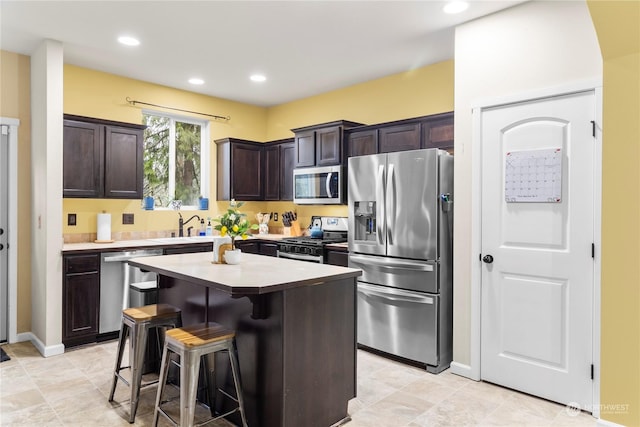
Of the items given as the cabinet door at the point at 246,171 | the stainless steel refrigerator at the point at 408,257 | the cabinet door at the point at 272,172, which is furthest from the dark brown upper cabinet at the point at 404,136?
the cabinet door at the point at 246,171

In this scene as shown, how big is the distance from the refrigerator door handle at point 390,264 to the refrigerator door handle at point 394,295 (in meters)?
0.22

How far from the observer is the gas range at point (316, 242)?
179 inches

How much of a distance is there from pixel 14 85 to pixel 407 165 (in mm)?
3894

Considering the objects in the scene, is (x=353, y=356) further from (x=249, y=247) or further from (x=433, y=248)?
(x=249, y=247)

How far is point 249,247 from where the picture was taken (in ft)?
17.3

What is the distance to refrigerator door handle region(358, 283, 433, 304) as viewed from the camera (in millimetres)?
3544

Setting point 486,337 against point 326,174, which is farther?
point 326,174

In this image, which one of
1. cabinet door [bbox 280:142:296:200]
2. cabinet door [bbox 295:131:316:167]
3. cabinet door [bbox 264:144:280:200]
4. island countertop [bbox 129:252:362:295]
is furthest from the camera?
cabinet door [bbox 264:144:280:200]

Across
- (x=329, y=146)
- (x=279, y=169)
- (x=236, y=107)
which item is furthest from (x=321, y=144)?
(x=236, y=107)

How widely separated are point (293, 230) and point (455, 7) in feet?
11.3

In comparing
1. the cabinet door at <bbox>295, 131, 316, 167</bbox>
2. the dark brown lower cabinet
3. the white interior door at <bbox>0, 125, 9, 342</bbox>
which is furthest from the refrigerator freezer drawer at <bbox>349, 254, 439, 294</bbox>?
the white interior door at <bbox>0, 125, 9, 342</bbox>

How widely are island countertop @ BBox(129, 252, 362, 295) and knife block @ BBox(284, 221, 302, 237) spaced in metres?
2.47

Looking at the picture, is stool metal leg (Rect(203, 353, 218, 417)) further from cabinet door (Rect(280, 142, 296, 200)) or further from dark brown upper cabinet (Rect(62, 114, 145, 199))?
cabinet door (Rect(280, 142, 296, 200))

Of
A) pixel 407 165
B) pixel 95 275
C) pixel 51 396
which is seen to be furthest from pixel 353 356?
pixel 95 275
